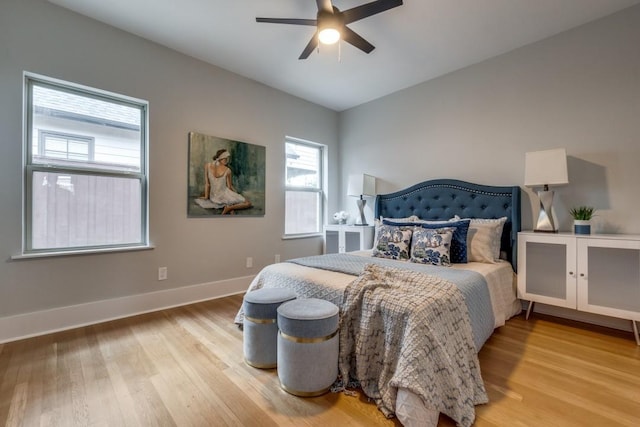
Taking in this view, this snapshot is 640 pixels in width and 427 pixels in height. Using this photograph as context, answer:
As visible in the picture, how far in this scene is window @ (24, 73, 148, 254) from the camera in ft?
7.79

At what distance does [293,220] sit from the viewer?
14.2 feet

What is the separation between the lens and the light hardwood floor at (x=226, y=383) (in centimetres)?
142

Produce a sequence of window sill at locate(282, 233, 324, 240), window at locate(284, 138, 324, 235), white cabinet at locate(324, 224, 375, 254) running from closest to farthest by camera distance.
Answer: white cabinet at locate(324, 224, 375, 254) < window sill at locate(282, 233, 324, 240) < window at locate(284, 138, 324, 235)

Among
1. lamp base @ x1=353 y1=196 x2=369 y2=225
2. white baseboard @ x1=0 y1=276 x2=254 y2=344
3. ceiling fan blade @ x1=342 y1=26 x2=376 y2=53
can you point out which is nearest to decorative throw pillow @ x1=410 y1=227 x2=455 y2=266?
lamp base @ x1=353 y1=196 x2=369 y2=225

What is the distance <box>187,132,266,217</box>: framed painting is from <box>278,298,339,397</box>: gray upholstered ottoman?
215 cm

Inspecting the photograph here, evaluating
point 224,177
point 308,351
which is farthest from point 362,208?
point 308,351

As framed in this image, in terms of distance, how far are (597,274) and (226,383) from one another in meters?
3.06

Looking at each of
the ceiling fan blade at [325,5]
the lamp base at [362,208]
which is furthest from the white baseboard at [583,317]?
the ceiling fan blade at [325,5]

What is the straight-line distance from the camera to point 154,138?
2.92 m

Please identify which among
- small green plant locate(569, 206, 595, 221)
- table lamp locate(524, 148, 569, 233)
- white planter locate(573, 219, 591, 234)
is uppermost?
table lamp locate(524, 148, 569, 233)

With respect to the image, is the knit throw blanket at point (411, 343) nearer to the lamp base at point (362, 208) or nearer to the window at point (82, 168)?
the lamp base at point (362, 208)

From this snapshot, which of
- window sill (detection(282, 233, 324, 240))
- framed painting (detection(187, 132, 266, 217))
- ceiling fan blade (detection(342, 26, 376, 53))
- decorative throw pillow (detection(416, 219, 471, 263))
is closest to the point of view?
ceiling fan blade (detection(342, 26, 376, 53))

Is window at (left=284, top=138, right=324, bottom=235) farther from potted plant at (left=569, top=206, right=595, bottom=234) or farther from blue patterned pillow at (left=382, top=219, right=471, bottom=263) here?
potted plant at (left=569, top=206, right=595, bottom=234)

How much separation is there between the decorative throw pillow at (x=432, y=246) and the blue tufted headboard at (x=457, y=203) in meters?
0.73
